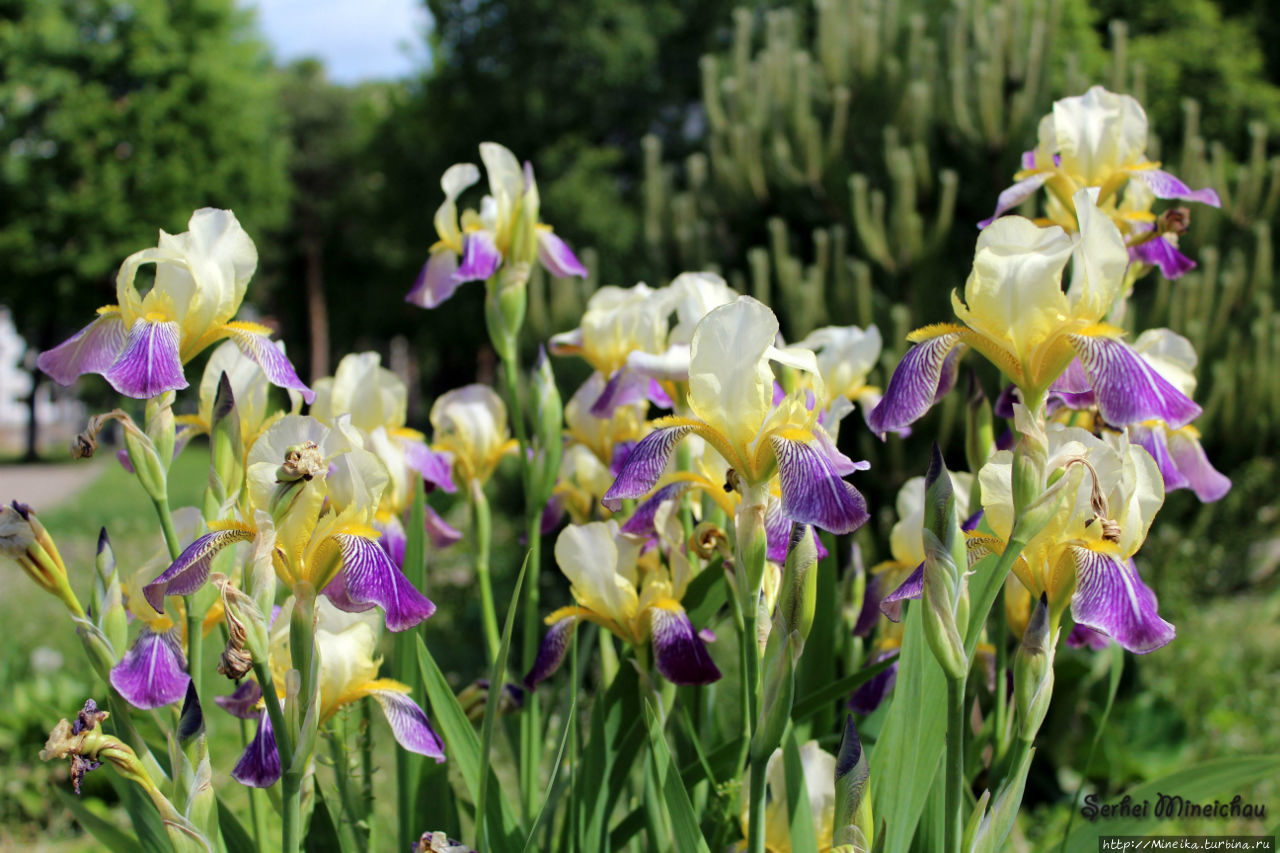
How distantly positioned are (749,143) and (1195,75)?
29.9 feet

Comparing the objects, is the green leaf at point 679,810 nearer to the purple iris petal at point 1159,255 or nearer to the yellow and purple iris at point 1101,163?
the yellow and purple iris at point 1101,163

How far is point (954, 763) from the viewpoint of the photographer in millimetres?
953

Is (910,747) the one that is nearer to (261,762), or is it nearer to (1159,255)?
(261,762)

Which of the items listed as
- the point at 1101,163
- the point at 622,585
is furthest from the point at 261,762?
the point at 1101,163

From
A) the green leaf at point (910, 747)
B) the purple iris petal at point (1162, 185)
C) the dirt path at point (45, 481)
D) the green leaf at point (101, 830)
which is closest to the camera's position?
the green leaf at point (910, 747)

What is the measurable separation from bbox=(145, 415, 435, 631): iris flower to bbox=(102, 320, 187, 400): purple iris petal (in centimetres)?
16

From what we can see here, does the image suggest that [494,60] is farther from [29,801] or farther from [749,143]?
[29,801]

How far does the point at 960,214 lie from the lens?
5.04 metres

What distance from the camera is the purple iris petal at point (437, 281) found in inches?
69.1

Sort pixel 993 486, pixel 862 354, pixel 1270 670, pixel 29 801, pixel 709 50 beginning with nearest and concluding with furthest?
1. pixel 993 486
2. pixel 862 354
3. pixel 29 801
4. pixel 1270 670
5. pixel 709 50

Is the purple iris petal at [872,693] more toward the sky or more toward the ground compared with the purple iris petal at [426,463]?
more toward the ground

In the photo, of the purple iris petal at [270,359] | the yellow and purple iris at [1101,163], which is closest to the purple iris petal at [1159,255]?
the yellow and purple iris at [1101,163]

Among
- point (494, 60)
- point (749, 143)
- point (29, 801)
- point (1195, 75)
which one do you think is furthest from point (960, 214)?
point (494, 60)

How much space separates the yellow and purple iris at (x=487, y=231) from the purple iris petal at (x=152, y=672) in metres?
0.75
